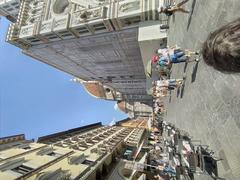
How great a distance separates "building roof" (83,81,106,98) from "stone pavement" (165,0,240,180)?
69.1 meters

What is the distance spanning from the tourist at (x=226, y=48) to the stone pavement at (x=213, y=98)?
16.6 ft

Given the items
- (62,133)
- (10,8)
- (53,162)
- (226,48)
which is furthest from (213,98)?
(10,8)

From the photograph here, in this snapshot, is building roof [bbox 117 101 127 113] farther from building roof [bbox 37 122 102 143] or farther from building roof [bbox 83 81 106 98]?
building roof [bbox 37 122 102 143]

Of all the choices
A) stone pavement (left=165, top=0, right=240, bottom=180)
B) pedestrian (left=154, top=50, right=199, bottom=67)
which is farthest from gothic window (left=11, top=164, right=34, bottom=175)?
pedestrian (left=154, top=50, right=199, bottom=67)

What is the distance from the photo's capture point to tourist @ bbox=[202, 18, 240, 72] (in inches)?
71.5

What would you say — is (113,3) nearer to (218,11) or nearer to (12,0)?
(218,11)

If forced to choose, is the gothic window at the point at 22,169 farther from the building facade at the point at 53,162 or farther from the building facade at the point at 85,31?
the building facade at the point at 85,31

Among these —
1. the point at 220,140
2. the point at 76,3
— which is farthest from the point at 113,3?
the point at 220,140

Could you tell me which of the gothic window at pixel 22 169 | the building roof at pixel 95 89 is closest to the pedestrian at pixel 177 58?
the gothic window at pixel 22 169

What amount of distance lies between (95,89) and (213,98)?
76599mm

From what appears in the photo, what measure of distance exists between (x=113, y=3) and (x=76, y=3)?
6628 mm

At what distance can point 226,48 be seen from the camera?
191 cm

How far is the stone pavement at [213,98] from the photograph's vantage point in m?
6.63

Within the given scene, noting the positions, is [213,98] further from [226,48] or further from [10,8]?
[10,8]
